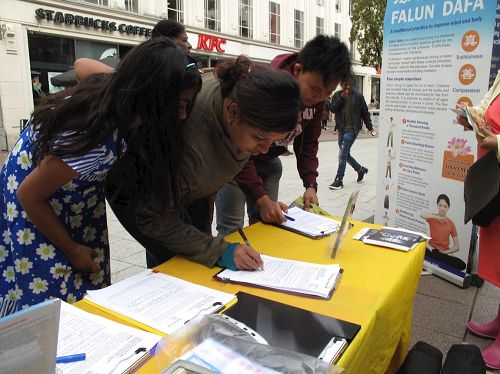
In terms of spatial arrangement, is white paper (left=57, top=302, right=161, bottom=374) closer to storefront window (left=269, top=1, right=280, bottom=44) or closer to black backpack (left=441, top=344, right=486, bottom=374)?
black backpack (left=441, top=344, right=486, bottom=374)

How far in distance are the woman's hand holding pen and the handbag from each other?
43.4 inches

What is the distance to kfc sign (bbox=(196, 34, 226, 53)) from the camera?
14.5 meters

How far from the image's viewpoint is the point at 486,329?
86.0 inches

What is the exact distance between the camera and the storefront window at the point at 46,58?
1019cm

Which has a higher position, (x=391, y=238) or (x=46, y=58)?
(x=46, y=58)

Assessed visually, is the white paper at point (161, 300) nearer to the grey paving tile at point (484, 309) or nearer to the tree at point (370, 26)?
the grey paving tile at point (484, 309)

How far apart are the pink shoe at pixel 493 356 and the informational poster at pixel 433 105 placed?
781 millimetres

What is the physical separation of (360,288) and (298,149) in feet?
4.29

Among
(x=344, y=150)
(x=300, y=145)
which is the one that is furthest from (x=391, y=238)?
(x=344, y=150)

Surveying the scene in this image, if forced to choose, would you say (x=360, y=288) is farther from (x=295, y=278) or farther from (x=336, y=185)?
(x=336, y=185)

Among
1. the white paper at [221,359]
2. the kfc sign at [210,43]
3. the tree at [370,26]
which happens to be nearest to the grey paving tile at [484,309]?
the white paper at [221,359]

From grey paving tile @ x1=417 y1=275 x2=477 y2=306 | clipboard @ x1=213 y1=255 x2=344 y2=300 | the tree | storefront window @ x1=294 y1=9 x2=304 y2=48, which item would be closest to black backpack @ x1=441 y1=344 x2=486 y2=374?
clipboard @ x1=213 y1=255 x2=344 y2=300

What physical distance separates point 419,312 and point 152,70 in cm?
210

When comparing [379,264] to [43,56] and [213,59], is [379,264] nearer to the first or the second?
[43,56]
